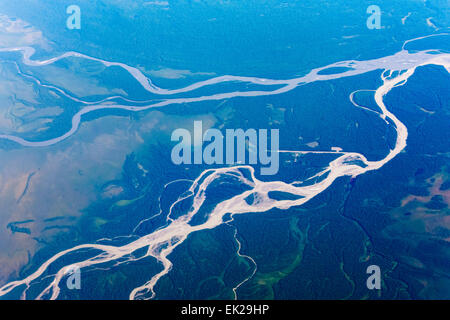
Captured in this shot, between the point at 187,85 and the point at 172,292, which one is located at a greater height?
the point at 187,85

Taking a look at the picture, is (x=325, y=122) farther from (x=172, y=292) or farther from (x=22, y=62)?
(x=22, y=62)

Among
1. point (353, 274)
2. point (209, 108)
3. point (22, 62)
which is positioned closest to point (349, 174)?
point (353, 274)

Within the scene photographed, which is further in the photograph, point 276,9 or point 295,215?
point 276,9

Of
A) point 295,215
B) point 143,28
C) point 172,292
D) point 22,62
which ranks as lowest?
point 172,292

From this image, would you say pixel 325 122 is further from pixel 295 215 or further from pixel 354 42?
pixel 354 42

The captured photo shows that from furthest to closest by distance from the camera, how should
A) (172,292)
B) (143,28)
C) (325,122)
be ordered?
(143,28), (325,122), (172,292)

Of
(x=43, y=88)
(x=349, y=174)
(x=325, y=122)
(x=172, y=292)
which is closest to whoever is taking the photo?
(x=172, y=292)

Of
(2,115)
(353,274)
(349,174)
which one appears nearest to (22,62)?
(2,115)
